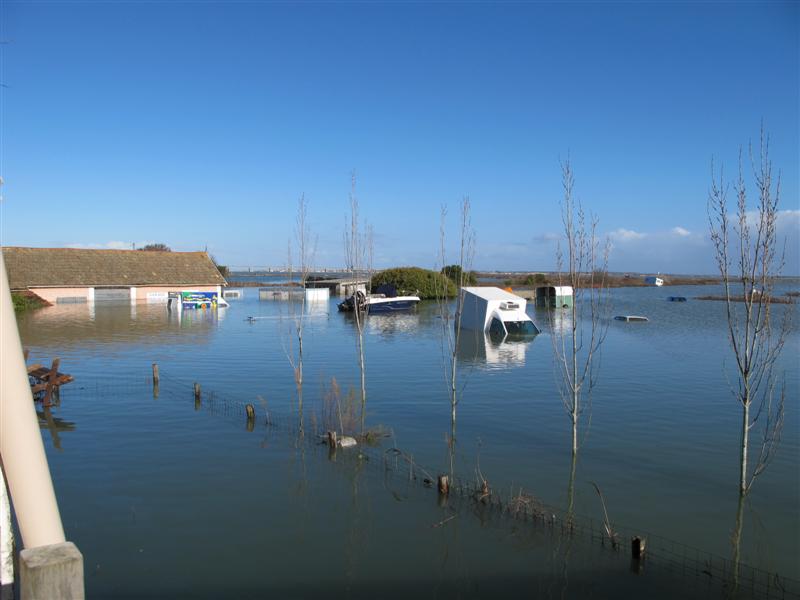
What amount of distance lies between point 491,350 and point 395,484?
1832 centimetres

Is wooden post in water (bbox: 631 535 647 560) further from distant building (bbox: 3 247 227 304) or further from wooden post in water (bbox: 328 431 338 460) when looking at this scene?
distant building (bbox: 3 247 227 304)

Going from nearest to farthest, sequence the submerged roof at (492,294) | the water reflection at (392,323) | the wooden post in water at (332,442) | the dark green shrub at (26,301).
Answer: the wooden post in water at (332,442) < the water reflection at (392,323) < the submerged roof at (492,294) < the dark green shrub at (26,301)

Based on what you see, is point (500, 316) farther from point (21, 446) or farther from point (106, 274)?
point (106, 274)

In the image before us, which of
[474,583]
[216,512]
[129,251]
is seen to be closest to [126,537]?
[216,512]

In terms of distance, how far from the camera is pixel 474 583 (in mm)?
7469

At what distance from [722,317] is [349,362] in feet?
104

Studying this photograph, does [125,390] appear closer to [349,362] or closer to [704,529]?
[349,362]

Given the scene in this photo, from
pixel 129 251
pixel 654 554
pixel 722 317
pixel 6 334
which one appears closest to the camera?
pixel 6 334

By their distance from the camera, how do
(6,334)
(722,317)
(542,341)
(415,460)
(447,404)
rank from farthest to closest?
1. (722,317)
2. (542,341)
3. (447,404)
4. (415,460)
5. (6,334)

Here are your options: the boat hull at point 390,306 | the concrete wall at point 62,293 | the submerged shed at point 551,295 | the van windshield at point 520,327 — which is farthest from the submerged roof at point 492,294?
the concrete wall at point 62,293

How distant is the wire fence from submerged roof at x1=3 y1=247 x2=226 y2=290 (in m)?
42.2

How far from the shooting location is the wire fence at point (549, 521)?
7555 millimetres

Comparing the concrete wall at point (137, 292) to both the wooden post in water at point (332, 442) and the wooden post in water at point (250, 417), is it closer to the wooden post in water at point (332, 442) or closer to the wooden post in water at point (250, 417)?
the wooden post in water at point (250, 417)

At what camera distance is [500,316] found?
116ft
